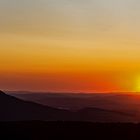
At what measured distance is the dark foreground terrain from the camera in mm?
31828

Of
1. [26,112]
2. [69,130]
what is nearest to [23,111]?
[26,112]

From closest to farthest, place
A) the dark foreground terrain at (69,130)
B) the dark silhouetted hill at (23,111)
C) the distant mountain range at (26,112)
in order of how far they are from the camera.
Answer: the dark foreground terrain at (69,130)
the distant mountain range at (26,112)
the dark silhouetted hill at (23,111)

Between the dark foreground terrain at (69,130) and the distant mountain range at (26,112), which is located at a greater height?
the distant mountain range at (26,112)

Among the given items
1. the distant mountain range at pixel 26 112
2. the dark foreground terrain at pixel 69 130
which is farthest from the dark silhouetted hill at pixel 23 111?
the dark foreground terrain at pixel 69 130

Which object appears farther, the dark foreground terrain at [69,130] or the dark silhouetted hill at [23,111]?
the dark silhouetted hill at [23,111]

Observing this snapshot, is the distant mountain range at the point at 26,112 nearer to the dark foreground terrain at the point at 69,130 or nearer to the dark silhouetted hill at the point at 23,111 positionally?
the dark silhouetted hill at the point at 23,111

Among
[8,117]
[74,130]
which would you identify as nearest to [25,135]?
[74,130]

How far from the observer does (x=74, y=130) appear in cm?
3369

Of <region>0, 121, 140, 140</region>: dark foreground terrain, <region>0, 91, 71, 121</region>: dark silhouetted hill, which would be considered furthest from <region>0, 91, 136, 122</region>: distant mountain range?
<region>0, 121, 140, 140</region>: dark foreground terrain

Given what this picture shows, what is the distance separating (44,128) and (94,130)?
11.2 feet

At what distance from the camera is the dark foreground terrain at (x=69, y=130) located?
31828mm

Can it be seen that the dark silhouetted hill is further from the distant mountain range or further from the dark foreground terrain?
the dark foreground terrain

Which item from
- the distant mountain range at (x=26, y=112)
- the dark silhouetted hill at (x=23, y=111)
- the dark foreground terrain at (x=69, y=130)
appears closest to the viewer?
the dark foreground terrain at (x=69, y=130)

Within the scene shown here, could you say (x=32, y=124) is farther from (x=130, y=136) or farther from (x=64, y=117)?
(x=64, y=117)
